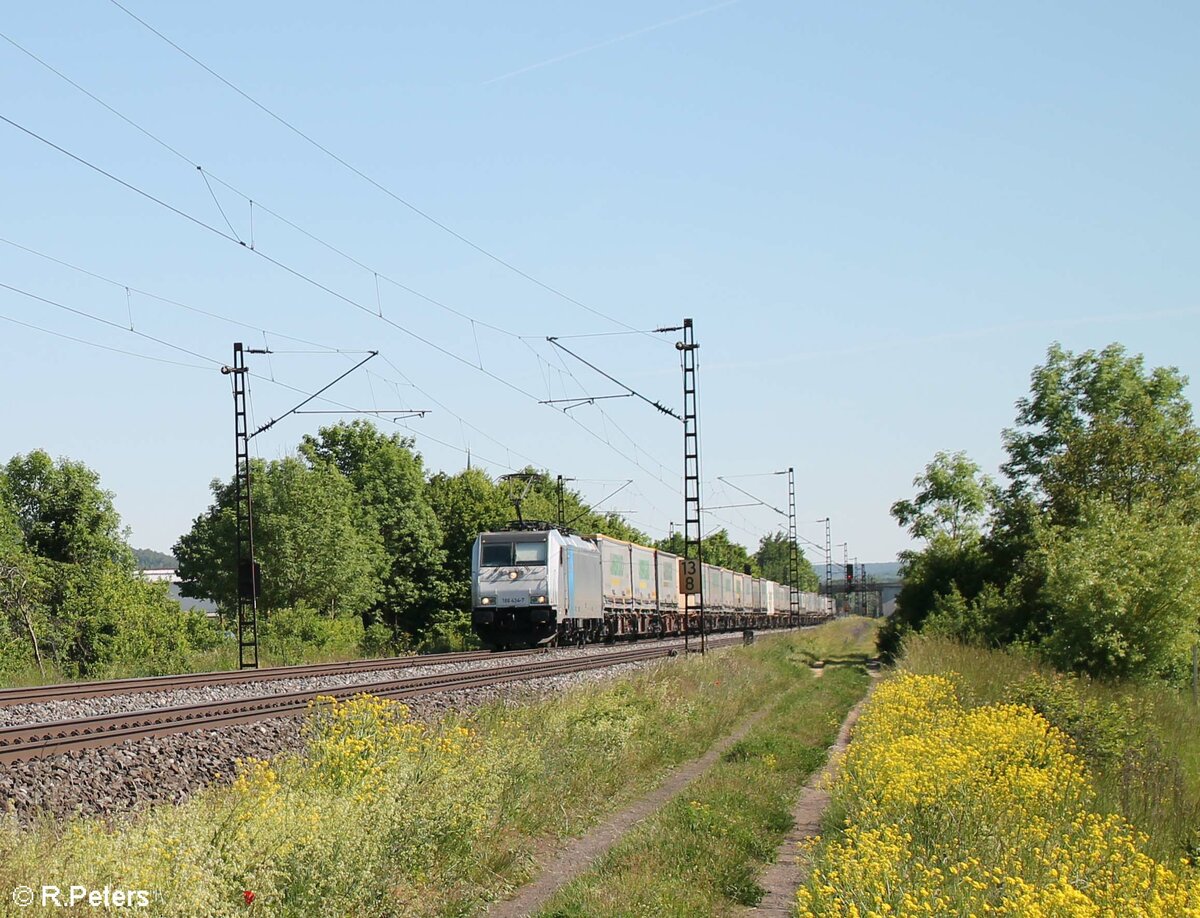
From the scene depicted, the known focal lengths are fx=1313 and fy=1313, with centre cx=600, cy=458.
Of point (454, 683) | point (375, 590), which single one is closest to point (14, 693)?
point (454, 683)

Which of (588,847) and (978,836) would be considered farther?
(588,847)

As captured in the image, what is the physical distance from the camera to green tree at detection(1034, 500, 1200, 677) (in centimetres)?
3097

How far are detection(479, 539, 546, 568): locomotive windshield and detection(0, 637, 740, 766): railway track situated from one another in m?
12.7

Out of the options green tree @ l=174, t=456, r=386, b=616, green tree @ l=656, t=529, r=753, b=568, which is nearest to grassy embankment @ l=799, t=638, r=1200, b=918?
green tree @ l=174, t=456, r=386, b=616

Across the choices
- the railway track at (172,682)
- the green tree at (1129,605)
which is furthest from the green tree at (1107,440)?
the railway track at (172,682)

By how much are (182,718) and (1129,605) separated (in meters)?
22.8

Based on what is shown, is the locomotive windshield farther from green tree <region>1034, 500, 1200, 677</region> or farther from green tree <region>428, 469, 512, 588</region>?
green tree <region>428, 469, 512, 588</region>

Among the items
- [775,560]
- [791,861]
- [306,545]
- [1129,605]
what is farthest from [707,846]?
[775,560]

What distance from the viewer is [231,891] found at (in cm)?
733

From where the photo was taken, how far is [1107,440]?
1834 inches

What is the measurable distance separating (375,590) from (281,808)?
59.6 meters

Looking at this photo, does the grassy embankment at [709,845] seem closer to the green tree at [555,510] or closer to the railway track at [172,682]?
the railway track at [172,682]

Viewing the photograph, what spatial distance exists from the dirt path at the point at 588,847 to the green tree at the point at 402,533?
170 ft

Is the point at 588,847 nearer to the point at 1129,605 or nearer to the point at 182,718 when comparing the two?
the point at 182,718
